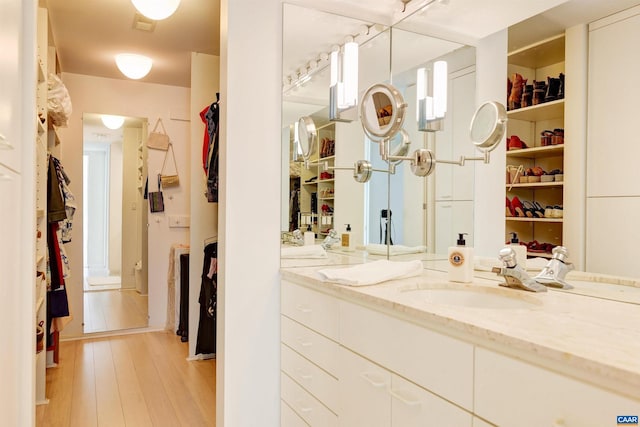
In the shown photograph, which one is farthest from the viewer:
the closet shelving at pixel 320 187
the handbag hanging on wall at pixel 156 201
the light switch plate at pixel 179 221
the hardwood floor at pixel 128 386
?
the light switch plate at pixel 179 221

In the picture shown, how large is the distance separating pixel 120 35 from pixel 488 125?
2.77 meters

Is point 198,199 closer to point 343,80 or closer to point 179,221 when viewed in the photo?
point 179,221

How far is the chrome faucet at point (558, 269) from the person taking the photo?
4.43ft

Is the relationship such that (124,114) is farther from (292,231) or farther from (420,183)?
(420,183)

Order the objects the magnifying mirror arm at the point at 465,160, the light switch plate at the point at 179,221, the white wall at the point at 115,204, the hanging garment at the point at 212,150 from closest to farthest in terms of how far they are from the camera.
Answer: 1. the magnifying mirror arm at the point at 465,160
2. the hanging garment at the point at 212,150
3. the light switch plate at the point at 179,221
4. the white wall at the point at 115,204

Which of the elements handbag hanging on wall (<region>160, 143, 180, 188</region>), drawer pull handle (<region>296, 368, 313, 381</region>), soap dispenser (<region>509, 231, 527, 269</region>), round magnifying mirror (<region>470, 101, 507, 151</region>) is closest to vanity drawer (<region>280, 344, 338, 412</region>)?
drawer pull handle (<region>296, 368, 313, 381</region>)

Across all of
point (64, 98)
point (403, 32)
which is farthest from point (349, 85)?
point (64, 98)

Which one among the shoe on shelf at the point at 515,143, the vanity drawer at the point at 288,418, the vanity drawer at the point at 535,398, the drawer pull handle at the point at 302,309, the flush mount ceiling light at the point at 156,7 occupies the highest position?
the flush mount ceiling light at the point at 156,7

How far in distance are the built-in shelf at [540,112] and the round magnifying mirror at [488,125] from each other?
0.05 m

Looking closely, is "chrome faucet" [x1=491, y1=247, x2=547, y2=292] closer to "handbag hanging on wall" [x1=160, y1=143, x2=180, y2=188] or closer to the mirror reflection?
"handbag hanging on wall" [x1=160, y1=143, x2=180, y2=188]

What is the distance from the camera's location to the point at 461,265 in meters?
1.55

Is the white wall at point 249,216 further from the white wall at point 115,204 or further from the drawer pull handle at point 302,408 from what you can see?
the white wall at point 115,204

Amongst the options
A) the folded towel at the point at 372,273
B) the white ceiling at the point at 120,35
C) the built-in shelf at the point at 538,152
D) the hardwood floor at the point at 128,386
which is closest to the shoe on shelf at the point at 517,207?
the built-in shelf at the point at 538,152

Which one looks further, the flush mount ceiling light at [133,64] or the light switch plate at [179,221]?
the light switch plate at [179,221]
